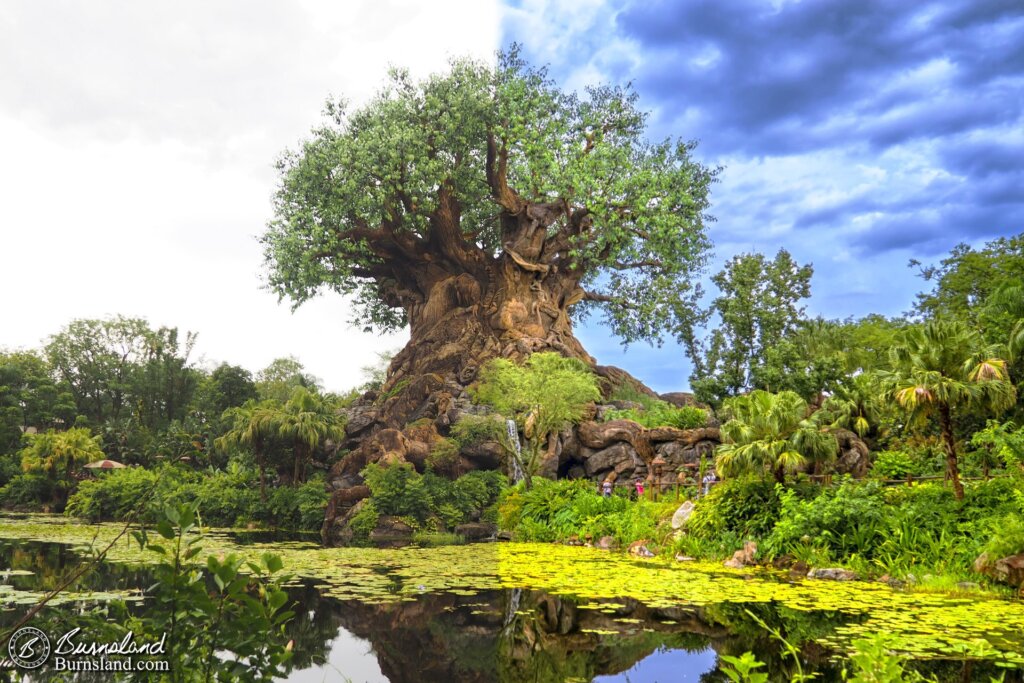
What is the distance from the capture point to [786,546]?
13859 mm

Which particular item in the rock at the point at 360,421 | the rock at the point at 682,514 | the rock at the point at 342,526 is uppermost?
the rock at the point at 360,421

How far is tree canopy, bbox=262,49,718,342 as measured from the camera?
31.0 m

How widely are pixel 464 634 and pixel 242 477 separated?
77.2 ft

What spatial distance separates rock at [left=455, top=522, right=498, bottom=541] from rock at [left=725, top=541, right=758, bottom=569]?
9175 mm

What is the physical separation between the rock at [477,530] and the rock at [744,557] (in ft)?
30.1

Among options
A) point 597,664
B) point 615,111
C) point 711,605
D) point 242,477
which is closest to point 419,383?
point 242,477

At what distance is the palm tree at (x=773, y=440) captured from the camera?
15.4 meters

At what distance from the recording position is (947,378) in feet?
46.0

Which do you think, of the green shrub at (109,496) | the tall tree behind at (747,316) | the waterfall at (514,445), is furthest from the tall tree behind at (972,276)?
the green shrub at (109,496)

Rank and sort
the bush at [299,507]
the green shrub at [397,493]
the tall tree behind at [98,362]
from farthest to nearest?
the tall tree behind at [98,362], the bush at [299,507], the green shrub at [397,493]

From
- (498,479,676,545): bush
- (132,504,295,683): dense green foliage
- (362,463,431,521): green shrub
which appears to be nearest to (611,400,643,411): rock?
(498,479,676,545): bush

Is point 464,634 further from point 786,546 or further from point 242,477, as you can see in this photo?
point 242,477

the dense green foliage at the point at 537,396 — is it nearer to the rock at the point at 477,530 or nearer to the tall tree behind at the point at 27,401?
the rock at the point at 477,530

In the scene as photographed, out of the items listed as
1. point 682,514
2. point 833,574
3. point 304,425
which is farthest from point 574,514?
point 304,425
